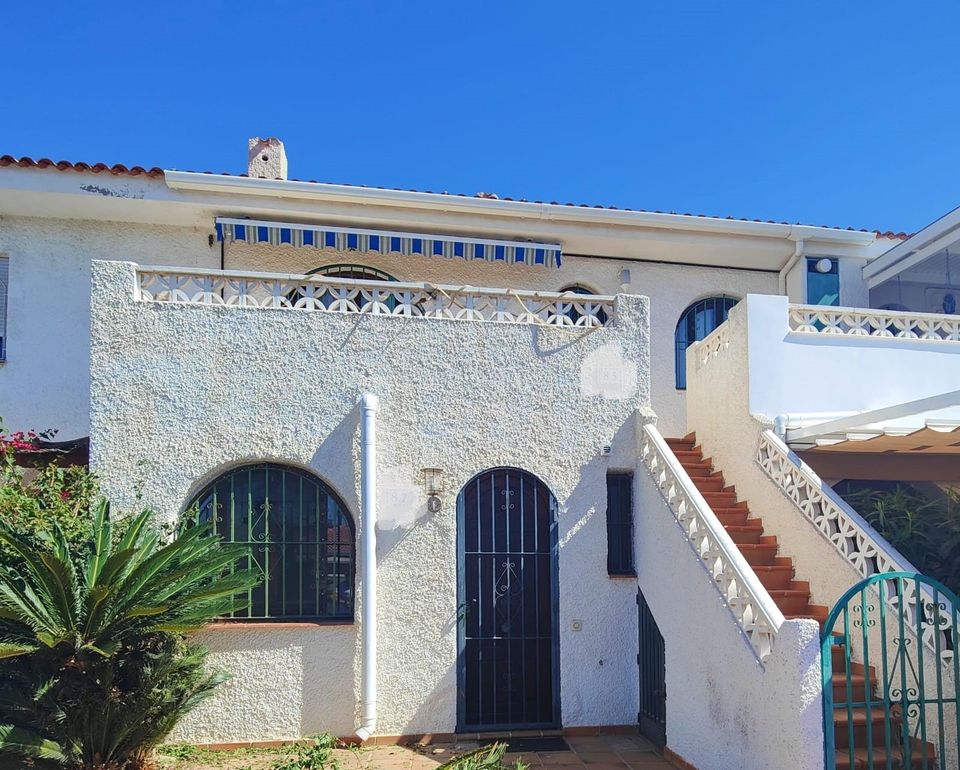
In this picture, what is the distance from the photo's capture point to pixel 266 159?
14398 millimetres

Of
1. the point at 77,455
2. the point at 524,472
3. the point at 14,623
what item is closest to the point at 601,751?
the point at 524,472

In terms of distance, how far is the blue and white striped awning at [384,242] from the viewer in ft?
43.8

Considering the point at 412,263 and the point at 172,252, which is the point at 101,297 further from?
the point at 412,263

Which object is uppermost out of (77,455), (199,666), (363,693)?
(77,455)

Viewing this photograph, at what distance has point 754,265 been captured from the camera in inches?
639

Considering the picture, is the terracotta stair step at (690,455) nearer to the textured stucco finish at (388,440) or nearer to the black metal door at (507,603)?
the textured stucco finish at (388,440)

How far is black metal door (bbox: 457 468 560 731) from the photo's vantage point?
35.1 feet

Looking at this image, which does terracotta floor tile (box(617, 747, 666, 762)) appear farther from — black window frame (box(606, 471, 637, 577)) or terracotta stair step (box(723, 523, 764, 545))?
terracotta stair step (box(723, 523, 764, 545))

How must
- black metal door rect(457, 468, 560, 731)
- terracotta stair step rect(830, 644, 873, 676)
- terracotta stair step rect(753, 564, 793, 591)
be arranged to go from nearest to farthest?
terracotta stair step rect(830, 644, 873, 676), terracotta stair step rect(753, 564, 793, 591), black metal door rect(457, 468, 560, 731)

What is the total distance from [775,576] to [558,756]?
3.73 metres

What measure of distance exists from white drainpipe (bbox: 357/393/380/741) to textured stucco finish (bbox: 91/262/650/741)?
170 millimetres

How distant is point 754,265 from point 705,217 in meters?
2.27

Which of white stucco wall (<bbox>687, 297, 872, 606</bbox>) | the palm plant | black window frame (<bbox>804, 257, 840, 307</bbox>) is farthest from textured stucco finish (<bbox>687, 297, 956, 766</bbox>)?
the palm plant

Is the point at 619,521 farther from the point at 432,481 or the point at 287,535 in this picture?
the point at 287,535
